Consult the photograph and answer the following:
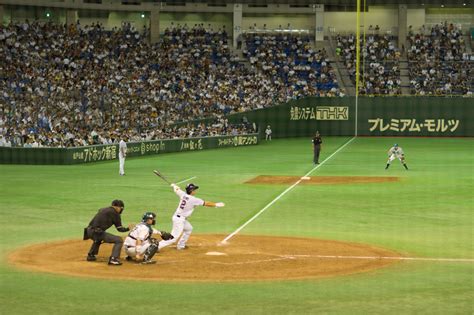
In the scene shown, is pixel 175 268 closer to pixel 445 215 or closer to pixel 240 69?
pixel 445 215

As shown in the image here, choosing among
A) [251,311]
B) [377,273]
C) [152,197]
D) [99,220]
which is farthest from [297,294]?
[152,197]

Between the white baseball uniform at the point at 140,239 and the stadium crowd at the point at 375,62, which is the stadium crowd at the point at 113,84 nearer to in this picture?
the stadium crowd at the point at 375,62

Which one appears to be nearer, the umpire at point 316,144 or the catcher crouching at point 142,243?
the catcher crouching at point 142,243

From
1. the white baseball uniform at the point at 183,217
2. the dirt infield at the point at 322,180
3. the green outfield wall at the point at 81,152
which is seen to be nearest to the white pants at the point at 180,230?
the white baseball uniform at the point at 183,217

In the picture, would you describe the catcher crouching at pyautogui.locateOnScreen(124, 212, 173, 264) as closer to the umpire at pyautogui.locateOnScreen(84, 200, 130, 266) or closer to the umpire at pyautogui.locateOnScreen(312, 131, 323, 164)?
the umpire at pyautogui.locateOnScreen(84, 200, 130, 266)

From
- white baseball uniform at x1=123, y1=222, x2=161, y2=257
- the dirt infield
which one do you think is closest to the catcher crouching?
white baseball uniform at x1=123, y1=222, x2=161, y2=257

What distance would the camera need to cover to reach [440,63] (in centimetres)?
6700

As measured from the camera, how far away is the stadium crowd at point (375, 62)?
65438 mm

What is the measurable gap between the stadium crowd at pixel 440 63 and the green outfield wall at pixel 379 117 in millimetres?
1674

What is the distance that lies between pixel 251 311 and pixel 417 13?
64859 mm

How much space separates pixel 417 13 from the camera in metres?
72.2

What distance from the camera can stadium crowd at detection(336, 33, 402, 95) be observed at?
65.4m

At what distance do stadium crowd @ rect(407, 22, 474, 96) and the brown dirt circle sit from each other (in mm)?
50045

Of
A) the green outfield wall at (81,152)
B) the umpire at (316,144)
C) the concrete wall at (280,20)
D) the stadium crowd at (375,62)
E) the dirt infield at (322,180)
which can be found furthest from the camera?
the concrete wall at (280,20)
